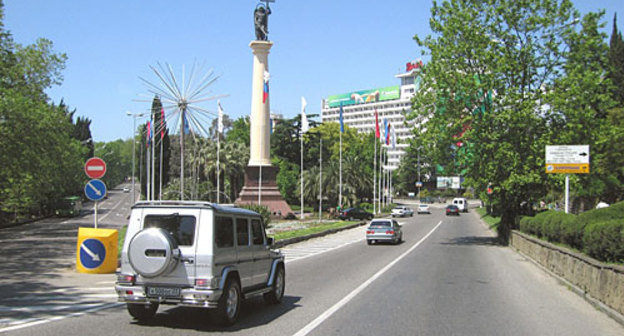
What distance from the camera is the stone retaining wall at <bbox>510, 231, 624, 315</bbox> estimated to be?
1060 centimetres

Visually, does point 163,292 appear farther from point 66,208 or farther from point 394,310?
point 66,208

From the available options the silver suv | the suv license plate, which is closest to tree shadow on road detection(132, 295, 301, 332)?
the silver suv

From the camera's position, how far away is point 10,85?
42.2 meters

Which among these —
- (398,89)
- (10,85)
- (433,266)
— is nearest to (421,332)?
(433,266)

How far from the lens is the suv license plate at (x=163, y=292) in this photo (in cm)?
848

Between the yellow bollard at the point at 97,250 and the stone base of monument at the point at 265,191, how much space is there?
41317 millimetres

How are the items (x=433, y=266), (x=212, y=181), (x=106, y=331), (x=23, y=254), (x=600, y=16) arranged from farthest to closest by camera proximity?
1. (x=212, y=181)
2. (x=600, y=16)
3. (x=23, y=254)
4. (x=433, y=266)
5. (x=106, y=331)

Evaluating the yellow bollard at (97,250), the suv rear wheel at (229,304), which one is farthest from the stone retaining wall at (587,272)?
the yellow bollard at (97,250)

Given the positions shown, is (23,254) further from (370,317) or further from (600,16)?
(600,16)

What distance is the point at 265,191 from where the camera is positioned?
58.6 meters

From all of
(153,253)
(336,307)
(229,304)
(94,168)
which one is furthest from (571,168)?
(153,253)

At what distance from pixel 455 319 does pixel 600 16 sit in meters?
25.5

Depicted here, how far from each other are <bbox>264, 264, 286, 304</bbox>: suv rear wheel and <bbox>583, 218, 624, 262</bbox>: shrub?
288 inches

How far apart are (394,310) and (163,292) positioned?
4.54 metres
